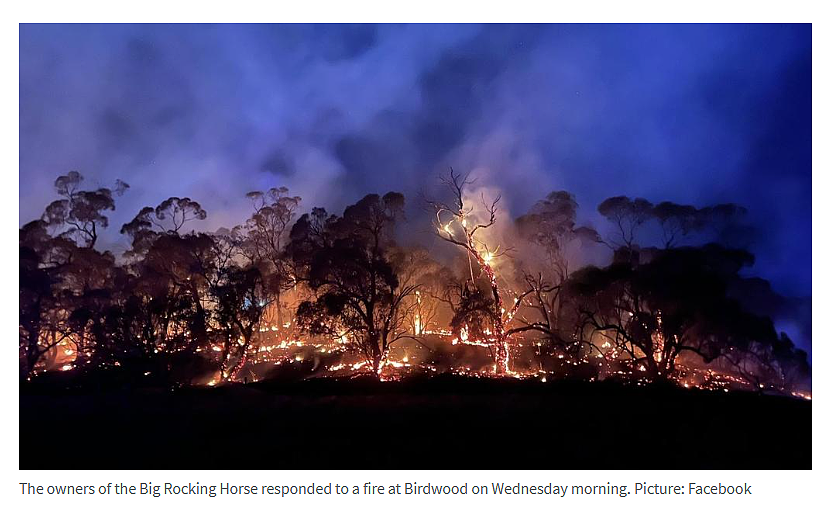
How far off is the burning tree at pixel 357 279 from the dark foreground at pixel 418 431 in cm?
754

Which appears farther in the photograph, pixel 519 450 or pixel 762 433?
pixel 762 433

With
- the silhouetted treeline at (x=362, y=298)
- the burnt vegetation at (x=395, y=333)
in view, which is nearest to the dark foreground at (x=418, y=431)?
the burnt vegetation at (x=395, y=333)

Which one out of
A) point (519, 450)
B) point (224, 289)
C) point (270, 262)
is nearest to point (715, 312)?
point (519, 450)

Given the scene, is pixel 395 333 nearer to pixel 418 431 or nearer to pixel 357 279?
pixel 357 279

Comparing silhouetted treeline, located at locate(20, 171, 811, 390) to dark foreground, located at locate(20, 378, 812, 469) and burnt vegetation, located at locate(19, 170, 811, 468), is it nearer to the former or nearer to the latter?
burnt vegetation, located at locate(19, 170, 811, 468)

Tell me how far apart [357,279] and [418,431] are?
1086cm

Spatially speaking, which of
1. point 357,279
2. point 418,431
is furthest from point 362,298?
point 418,431

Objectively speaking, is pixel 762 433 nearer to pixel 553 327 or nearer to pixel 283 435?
pixel 283 435

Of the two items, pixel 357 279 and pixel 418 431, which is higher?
pixel 357 279

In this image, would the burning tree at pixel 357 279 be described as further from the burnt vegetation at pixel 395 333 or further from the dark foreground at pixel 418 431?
the dark foreground at pixel 418 431

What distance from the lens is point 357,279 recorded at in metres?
17.8

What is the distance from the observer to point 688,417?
802 centimetres

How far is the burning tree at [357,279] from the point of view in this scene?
57.3ft
